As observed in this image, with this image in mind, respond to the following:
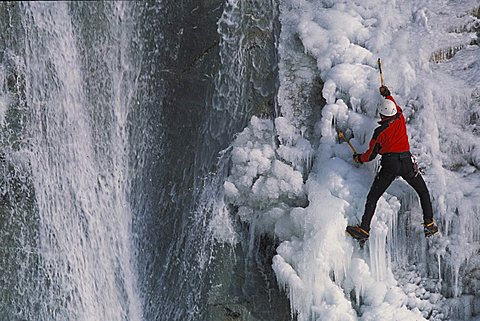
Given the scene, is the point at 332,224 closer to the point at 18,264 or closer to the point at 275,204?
the point at 275,204

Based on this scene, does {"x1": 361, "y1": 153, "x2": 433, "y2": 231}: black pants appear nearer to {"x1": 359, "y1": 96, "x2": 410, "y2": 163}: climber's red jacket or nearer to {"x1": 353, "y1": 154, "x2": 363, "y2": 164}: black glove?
{"x1": 359, "y1": 96, "x2": 410, "y2": 163}: climber's red jacket

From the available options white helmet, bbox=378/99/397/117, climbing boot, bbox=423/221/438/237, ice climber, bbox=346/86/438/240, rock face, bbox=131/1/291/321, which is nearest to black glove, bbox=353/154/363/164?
ice climber, bbox=346/86/438/240

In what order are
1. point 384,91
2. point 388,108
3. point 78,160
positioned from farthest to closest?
1. point 78,160
2. point 384,91
3. point 388,108

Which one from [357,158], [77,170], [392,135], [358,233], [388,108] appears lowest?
[358,233]

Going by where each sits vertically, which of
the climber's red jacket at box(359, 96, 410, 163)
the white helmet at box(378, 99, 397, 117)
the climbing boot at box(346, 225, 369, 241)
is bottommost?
the climbing boot at box(346, 225, 369, 241)

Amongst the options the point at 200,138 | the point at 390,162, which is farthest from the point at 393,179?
the point at 200,138

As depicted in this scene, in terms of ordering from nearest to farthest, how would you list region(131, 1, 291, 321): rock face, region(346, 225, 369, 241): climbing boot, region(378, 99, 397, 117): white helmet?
region(378, 99, 397, 117): white helmet → region(346, 225, 369, 241): climbing boot → region(131, 1, 291, 321): rock face

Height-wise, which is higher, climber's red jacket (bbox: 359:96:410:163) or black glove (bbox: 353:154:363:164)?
climber's red jacket (bbox: 359:96:410:163)

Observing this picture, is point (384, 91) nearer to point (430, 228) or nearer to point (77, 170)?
point (430, 228)

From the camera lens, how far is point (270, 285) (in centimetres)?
730

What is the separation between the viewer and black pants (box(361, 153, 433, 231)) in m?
6.62

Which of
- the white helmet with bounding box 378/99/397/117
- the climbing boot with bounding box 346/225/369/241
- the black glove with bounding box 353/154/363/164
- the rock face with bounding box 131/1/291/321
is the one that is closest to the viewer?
the white helmet with bounding box 378/99/397/117

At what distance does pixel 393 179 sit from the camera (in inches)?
266

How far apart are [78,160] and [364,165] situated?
2.70 metres
